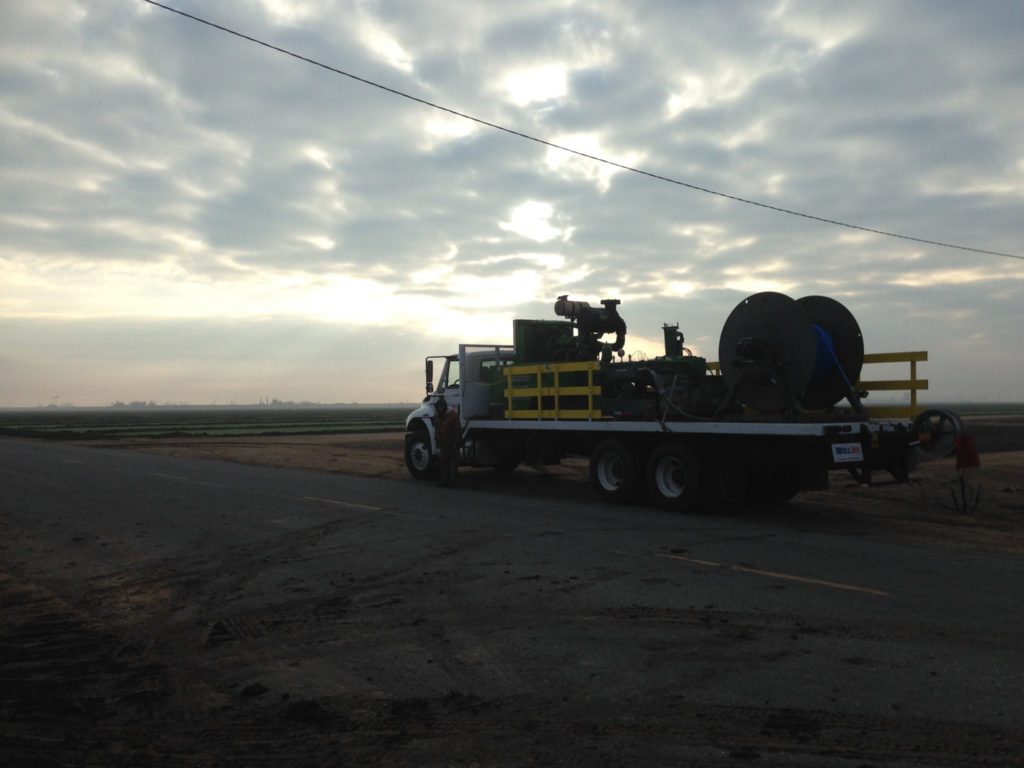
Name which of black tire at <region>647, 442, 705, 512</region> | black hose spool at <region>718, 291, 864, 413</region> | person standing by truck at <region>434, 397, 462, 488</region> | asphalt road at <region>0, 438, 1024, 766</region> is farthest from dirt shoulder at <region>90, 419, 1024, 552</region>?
black hose spool at <region>718, 291, 864, 413</region>

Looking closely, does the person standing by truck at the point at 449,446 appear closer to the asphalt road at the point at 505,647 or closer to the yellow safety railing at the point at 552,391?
the yellow safety railing at the point at 552,391

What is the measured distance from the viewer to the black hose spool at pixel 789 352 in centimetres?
1197

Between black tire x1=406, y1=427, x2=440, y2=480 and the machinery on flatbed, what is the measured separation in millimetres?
2257

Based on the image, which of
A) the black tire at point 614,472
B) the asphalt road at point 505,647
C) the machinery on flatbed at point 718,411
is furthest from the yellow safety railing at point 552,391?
the asphalt road at point 505,647

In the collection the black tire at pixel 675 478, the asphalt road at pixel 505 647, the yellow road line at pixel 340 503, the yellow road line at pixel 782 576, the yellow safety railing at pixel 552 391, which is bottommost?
the asphalt road at pixel 505 647

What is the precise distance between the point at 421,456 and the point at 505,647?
13.2 metres

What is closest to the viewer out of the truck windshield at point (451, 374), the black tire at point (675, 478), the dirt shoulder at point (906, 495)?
the dirt shoulder at point (906, 495)

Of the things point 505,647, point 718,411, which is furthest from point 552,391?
point 505,647

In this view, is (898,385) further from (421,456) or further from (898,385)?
(421,456)

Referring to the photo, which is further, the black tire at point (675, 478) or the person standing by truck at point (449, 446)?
the person standing by truck at point (449, 446)

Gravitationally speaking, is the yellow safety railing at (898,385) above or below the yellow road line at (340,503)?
above

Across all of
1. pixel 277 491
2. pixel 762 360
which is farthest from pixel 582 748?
pixel 277 491

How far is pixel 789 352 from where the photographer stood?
12016 mm

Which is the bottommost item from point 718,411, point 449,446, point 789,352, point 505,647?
point 505,647
